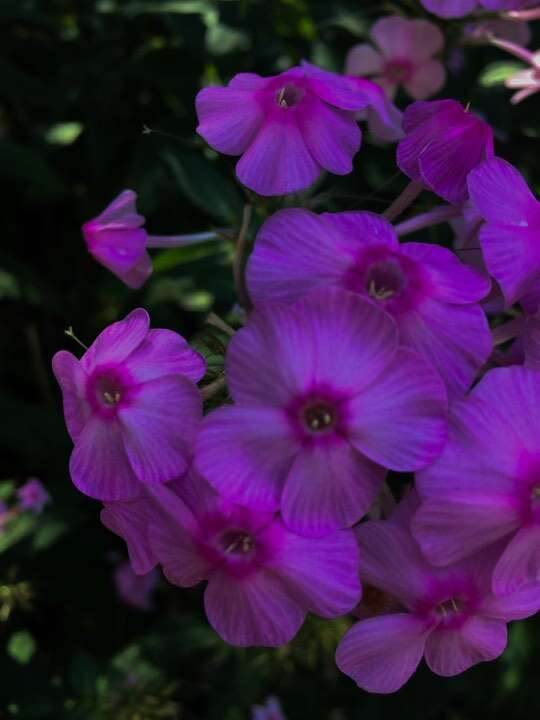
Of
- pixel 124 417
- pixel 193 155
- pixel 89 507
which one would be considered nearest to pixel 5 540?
pixel 89 507

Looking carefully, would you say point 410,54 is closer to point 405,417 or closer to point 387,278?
point 387,278

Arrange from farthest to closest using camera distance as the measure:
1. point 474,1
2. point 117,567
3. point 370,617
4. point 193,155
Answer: point 117,567 < point 193,155 < point 474,1 < point 370,617

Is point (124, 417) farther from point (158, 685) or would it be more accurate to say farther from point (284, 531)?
point (158, 685)

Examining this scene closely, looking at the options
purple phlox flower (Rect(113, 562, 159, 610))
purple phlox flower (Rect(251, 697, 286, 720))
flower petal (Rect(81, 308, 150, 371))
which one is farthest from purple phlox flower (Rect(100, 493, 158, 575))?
purple phlox flower (Rect(113, 562, 159, 610))

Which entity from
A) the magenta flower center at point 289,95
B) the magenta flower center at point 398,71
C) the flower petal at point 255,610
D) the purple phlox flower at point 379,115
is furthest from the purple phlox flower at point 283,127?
the magenta flower center at point 398,71

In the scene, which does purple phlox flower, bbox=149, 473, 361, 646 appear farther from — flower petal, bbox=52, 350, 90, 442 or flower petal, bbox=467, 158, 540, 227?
flower petal, bbox=467, 158, 540, 227

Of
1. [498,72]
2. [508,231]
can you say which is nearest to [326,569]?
[508,231]
